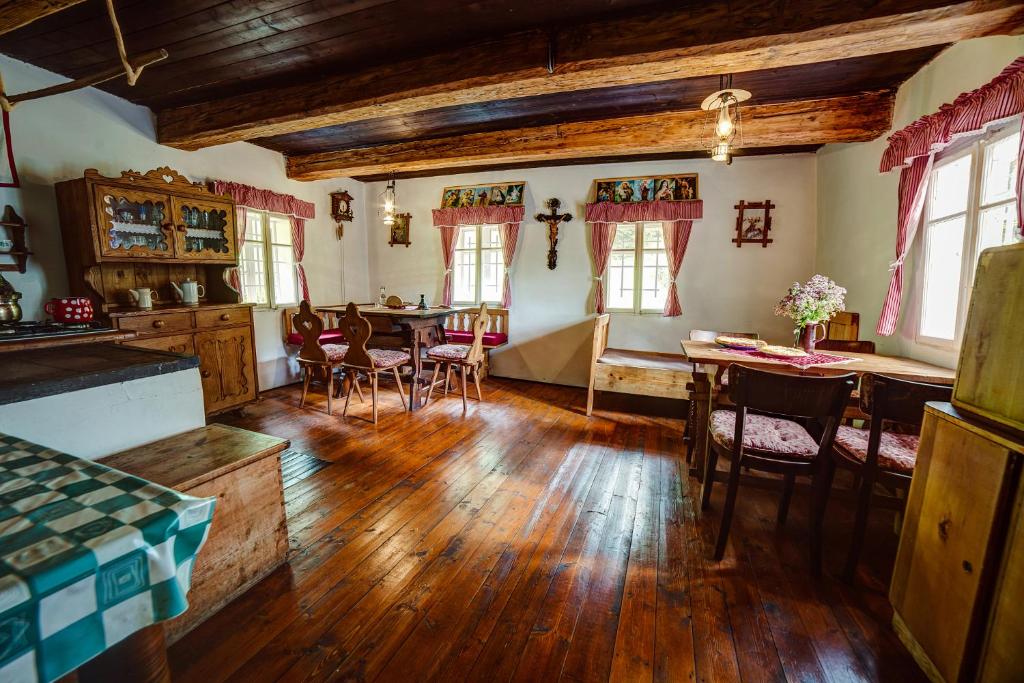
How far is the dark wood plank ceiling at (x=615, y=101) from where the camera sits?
9.48 feet

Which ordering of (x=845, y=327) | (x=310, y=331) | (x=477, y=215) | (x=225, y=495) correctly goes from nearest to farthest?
(x=225, y=495)
(x=845, y=327)
(x=310, y=331)
(x=477, y=215)

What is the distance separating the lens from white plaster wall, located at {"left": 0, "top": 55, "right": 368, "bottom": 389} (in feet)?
9.83

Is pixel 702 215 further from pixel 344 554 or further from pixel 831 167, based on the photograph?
pixel 344 554

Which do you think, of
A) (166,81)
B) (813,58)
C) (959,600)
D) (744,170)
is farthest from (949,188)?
(166,81)

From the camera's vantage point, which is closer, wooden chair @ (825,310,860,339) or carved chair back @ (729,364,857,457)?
carved chair back @ (729,364,857,457)

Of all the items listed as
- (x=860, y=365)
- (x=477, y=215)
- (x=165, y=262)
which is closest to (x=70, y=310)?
(x=165, y=262)

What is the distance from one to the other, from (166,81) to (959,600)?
17.2 feet

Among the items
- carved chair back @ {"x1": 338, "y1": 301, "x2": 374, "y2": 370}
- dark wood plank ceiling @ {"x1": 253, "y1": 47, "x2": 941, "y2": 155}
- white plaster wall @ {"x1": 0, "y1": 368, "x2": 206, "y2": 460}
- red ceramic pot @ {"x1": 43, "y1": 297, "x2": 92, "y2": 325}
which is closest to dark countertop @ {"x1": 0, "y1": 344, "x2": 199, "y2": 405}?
white plaster wall @ {"x1": 0, "y1": 368, "x2": 206, "y2": 460}

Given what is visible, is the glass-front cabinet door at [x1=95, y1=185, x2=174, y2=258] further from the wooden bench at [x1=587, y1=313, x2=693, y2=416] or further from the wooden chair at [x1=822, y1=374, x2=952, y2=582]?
the wooden chair at [x1=822, y1=374, x2=952, y2=582]

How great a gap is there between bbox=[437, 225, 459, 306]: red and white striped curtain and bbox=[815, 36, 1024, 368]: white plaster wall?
4.18 metres

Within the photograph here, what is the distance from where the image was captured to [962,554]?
1259mm

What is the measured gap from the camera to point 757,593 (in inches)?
70.0

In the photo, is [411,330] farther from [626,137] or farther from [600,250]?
[626,137]

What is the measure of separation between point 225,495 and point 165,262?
2834mm
